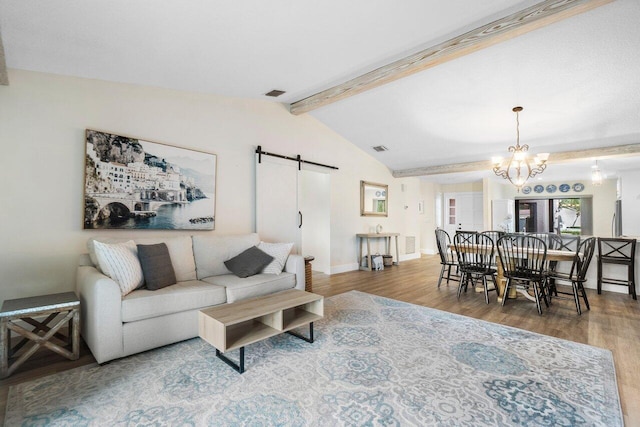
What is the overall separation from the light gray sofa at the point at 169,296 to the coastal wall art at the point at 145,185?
403mm

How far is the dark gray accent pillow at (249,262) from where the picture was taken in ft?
11.0

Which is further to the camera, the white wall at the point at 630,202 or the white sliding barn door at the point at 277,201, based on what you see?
the white wall at the point at 630,202

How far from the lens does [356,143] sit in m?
6.23

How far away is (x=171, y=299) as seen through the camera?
8.50 ft

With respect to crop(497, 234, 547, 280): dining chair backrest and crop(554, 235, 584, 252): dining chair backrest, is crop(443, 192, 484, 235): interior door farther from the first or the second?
crop(497, 234, 547, 280): dining chair backrest

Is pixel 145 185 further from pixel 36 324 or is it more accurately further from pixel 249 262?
pixel 36 324

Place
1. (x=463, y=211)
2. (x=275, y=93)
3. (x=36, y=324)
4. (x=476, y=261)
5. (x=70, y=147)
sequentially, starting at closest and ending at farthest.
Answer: (x=36, y=324)
(x=70, y=147)
(x=275, y=93)
(x=476, y=261)
(x=463, y=211)

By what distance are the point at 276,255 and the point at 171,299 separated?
1.32 metres

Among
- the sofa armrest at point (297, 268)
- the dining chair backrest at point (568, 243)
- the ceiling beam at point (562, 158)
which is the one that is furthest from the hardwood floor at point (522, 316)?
the ceiling beam at point (562, 158)

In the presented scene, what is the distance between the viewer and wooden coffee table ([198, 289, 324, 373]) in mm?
2117

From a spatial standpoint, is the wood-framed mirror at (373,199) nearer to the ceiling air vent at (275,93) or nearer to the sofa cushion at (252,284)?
the ceiling air vent at (275,93)

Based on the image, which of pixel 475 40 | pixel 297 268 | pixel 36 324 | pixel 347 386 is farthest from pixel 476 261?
pixel 36 324

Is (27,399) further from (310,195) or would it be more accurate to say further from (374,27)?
(310,195)

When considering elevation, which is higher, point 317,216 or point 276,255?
point 317,216
